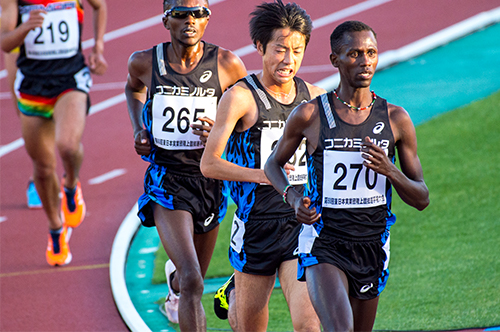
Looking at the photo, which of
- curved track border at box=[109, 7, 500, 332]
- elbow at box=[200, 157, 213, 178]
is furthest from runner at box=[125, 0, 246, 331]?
curved track border at box=[109, 7, 500, 332]

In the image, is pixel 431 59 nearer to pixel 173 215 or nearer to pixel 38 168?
pixel 38 168

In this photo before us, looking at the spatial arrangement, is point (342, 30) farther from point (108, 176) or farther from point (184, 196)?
point (108, 176)

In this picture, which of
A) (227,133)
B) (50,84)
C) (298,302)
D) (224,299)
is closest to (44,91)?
(50,84)

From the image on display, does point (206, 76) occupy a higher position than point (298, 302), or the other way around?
point (206, 76)

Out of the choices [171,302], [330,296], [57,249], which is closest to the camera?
[330,296]

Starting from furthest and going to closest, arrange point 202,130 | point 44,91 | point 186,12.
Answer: point 44,91, point 186,12, point 202,130

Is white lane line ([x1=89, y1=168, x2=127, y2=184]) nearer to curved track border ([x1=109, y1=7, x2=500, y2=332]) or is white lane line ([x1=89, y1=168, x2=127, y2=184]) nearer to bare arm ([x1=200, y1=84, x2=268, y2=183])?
curved track border ([x1=109, y1=7, x2=500, y2=332])

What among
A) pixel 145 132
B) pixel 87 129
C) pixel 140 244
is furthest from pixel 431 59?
pixel 145 132

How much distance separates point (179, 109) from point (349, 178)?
5.07ft

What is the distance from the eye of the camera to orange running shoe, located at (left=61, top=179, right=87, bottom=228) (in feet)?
23.3

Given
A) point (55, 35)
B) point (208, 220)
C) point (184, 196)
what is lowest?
point (208, 220)

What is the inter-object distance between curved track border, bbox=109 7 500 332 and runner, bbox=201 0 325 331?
1333 millimetres

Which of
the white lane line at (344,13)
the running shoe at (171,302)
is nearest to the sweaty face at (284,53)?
the running shoe at (171,302)

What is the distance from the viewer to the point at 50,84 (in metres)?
6.68
